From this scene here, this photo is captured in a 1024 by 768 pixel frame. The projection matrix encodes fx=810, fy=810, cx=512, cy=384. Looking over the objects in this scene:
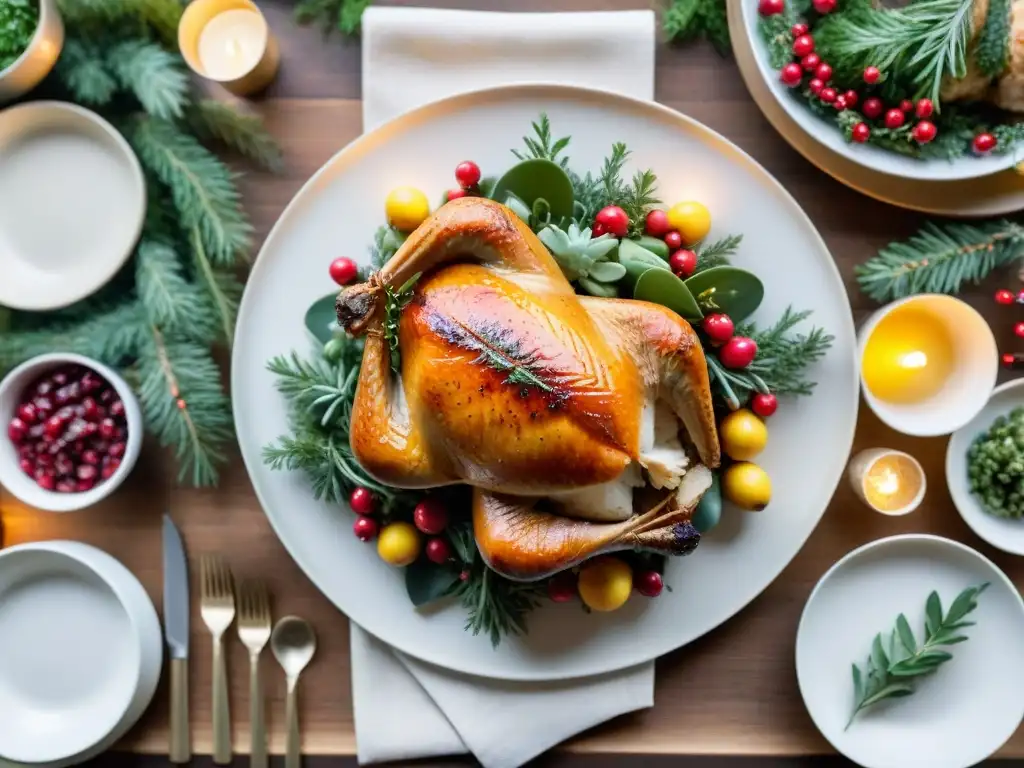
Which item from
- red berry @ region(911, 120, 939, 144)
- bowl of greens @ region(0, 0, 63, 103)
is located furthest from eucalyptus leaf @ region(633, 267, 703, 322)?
bowl of greens @ region(0, 0, 63, 103)

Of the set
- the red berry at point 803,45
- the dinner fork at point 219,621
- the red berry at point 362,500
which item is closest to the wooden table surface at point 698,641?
the dinner fork at point 219,621

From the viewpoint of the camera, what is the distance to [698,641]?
1406 mm

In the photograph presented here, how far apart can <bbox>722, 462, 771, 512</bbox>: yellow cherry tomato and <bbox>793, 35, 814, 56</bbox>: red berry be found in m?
0.67

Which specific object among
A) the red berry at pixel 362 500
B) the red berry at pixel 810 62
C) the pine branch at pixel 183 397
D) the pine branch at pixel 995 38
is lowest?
the red berry at pixel 362 500

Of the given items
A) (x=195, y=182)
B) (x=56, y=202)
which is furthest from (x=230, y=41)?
(x=56, y=202)

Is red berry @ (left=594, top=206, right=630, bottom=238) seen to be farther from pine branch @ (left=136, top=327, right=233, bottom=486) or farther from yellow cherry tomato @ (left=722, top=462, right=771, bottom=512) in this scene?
pine branch @ (left=136, top=327, right=233, bottom=486)

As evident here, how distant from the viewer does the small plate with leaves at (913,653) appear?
1.34 meters

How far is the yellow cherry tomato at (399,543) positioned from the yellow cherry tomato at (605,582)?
27 centimetres

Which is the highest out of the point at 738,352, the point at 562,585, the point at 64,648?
the point at 738,352

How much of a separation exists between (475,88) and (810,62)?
1.79ft

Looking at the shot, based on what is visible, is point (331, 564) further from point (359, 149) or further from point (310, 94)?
point (310, 94)

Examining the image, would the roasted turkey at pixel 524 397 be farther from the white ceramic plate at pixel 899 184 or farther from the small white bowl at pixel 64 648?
the small white bowl at pixel 64 648

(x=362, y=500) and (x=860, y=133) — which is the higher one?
(x=860, y=133)

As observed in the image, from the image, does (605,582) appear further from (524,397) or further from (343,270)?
(343,270)
